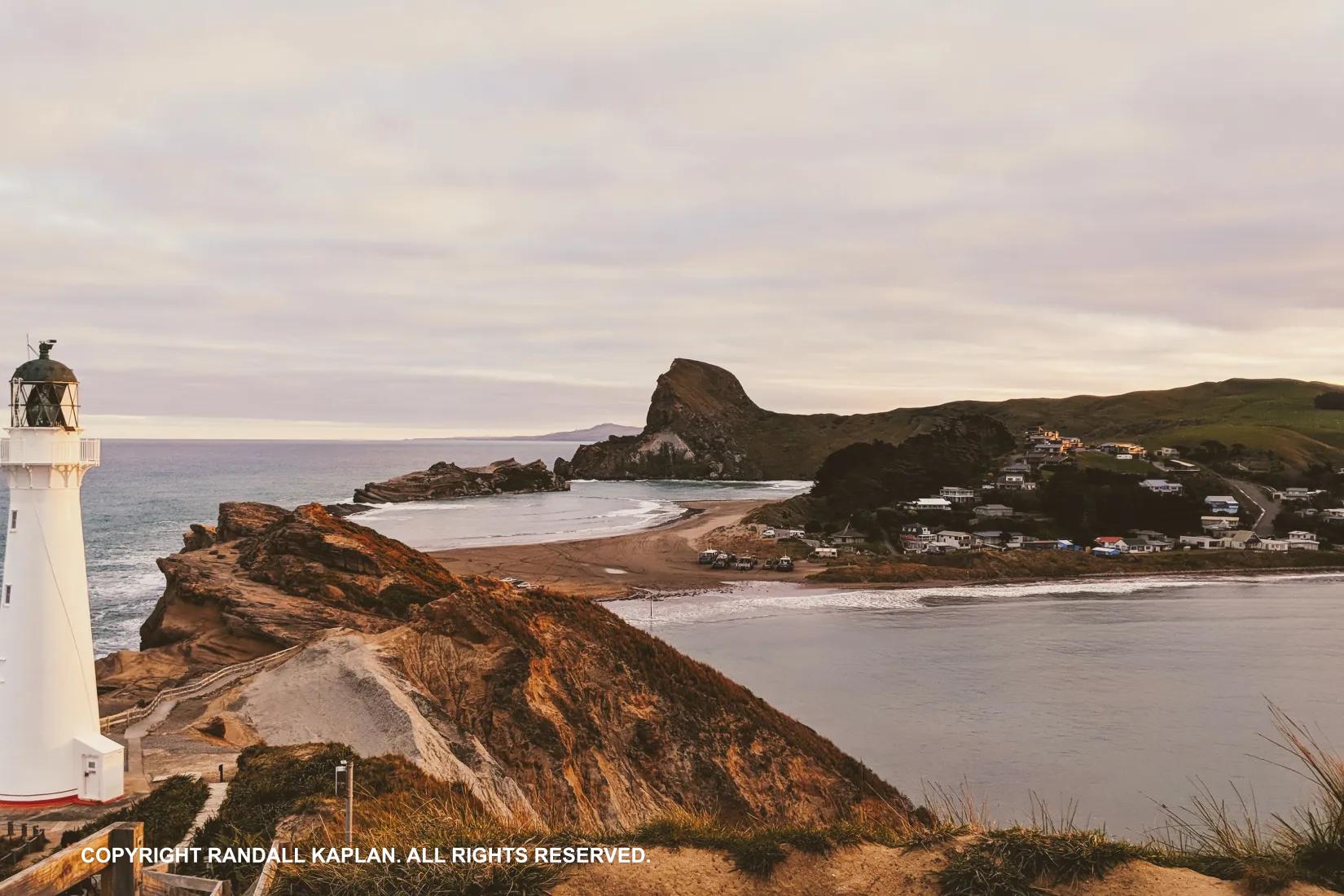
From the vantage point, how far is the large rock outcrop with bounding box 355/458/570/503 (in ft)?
394

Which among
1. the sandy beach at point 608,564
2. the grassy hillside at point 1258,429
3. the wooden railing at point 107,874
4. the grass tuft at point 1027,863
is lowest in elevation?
the sandy beach at point 608,564

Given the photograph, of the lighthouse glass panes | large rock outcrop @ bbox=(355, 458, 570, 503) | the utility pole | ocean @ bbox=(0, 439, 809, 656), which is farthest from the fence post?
large rock outcrop @ bbox=(355, 458, 570, 503)

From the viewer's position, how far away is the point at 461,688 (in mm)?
17828

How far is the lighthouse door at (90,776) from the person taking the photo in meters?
11.0

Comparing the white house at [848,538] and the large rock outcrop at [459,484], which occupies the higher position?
the large rock outcrop at [459,484]

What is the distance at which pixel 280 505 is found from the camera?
104188 mm

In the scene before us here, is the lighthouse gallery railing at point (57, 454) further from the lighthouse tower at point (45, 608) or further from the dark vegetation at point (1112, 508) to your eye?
the dark vegetation at point (1112, 508)

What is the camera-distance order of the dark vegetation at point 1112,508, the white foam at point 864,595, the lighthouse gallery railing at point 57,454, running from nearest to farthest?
1. the lighthouse gallery railing at point 57,454
2. the white foam at point 864,595
3. the dark vegetation at point 1112,508

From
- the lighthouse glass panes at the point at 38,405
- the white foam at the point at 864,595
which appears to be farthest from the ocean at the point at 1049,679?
the lighthouse glass panes at the point at 38,405

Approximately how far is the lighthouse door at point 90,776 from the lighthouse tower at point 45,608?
0.03 feet

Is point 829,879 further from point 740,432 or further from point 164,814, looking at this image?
point 740,432

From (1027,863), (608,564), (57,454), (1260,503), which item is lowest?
(608,564)

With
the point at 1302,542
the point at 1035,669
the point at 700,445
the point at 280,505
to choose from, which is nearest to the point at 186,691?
the point at 1035,669

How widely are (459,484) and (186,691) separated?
11567cm
